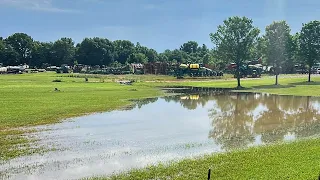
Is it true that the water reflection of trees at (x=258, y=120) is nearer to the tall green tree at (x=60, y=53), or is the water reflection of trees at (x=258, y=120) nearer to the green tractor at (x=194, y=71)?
the green tractor at (x=194, y=71)

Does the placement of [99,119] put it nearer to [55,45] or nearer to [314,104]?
[314,104]

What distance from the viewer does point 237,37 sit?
7944cm

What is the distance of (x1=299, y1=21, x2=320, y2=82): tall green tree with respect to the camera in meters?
85.4

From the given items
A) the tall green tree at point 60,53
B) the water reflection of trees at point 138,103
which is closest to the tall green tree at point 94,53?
the tall green tree at point 60,53

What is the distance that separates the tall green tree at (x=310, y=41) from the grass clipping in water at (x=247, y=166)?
7056cm

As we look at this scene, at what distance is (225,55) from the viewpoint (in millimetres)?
81438

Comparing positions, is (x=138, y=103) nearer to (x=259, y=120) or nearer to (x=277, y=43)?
(x=259, y=120)

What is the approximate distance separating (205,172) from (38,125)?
1721 cm

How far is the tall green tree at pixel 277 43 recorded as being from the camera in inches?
3194

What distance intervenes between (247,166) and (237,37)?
64701 millimetres

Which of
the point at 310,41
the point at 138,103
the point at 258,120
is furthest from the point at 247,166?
the point at 310,41

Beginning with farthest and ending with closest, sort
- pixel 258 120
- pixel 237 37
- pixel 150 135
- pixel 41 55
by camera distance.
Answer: pixel 41 55, pixel 237 37, pixel 258 120, pixel 150 135

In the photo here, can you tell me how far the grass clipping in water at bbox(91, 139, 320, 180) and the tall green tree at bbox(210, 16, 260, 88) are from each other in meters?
59.7

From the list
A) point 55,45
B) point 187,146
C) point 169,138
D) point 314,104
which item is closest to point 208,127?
point 169,138
